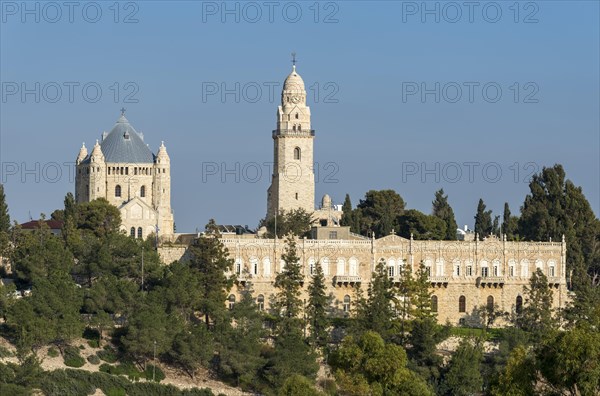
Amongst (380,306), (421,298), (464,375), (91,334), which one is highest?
(421,298)

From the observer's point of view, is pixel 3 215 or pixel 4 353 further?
pixel 3 215

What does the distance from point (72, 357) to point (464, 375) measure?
19704 millimetres

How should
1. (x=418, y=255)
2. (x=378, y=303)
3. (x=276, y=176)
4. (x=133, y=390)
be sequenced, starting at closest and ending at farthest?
(x=133, y=390)
(x=378, y=303)
(x=418, y=255)
(x=276, y=176)

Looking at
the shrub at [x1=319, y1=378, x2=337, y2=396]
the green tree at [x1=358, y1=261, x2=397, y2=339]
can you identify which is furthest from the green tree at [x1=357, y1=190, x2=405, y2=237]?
the shrub at [x1=319, y1=378, x2=337, y2=396]

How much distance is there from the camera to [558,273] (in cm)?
11706

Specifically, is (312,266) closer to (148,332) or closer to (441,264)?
(441,264)

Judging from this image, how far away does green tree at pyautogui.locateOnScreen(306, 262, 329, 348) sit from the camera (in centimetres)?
10412

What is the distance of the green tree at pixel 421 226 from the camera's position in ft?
404

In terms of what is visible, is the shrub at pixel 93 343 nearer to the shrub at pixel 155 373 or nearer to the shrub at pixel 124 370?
the shrub at pixel 124 370

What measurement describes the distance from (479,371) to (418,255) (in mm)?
14353

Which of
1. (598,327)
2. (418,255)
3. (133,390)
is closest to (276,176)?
(418,255)

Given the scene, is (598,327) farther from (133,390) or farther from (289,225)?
(289,225)

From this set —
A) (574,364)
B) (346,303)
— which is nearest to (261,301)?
(346,303)

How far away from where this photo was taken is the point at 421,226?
124188 mm
